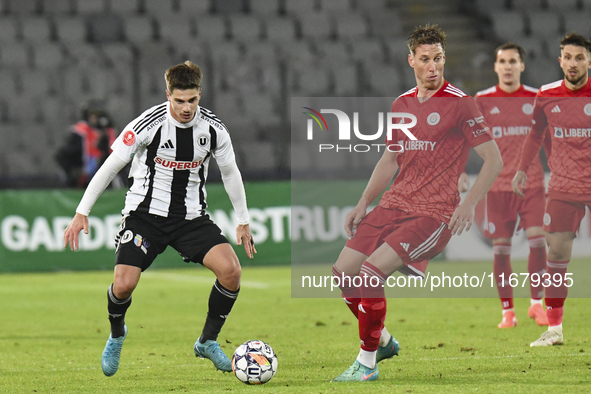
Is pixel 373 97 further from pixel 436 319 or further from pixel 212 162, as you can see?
pixel 436 319

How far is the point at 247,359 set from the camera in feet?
17.7

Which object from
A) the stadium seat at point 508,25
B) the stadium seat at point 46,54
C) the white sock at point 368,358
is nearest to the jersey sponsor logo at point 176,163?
the white sock at point 368,358

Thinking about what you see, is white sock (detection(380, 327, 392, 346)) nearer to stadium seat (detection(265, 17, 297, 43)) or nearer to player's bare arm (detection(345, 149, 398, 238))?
player's bare arm (detection(345, 149, 398, 238))

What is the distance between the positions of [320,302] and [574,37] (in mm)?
4760

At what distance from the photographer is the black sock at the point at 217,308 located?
233 inches

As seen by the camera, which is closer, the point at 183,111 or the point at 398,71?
the point at 183,111

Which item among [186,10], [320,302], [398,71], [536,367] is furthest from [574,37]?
[186,10]

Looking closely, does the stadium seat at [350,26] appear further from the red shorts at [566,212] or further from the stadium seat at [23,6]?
the red shorts at [566,212]

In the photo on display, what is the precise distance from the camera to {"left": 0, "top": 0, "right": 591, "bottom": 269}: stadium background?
49.0 feet

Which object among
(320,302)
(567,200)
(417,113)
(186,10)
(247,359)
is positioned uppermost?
(186,10)

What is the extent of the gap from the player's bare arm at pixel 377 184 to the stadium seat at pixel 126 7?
1343cm

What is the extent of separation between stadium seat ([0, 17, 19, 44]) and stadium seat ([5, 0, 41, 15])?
610 mm

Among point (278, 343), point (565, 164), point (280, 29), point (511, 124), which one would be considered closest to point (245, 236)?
point (278, 343)

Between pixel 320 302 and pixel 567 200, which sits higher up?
pixel 567 200
